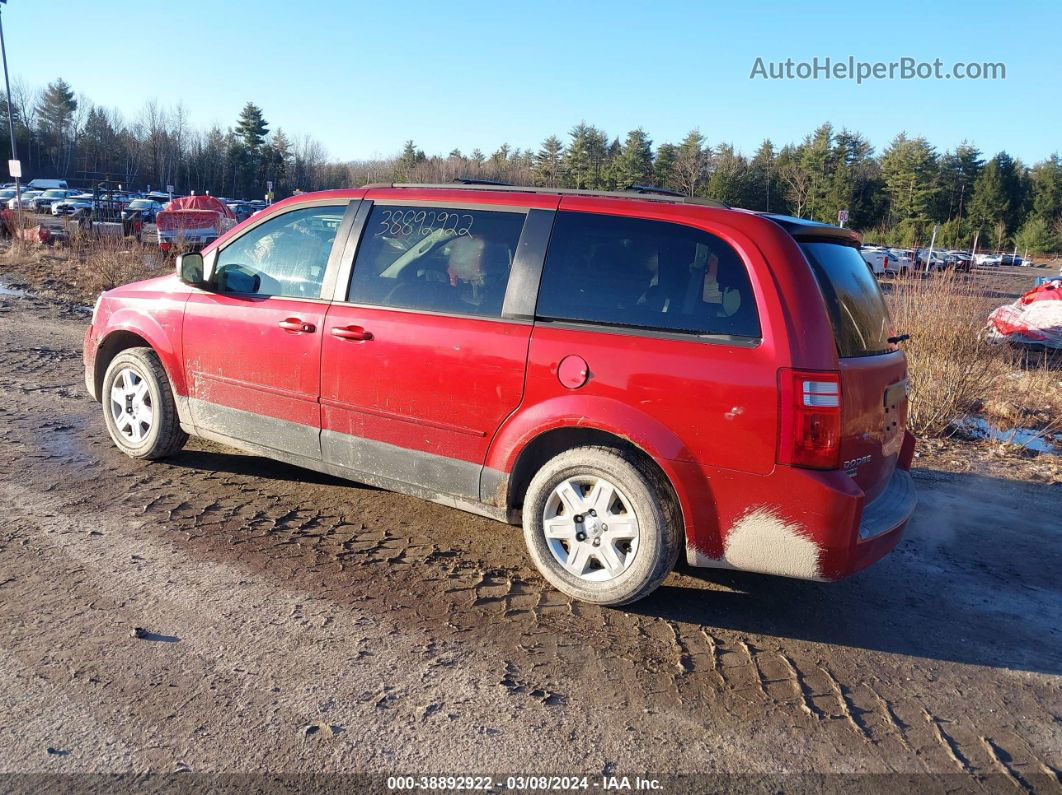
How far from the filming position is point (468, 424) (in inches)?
154

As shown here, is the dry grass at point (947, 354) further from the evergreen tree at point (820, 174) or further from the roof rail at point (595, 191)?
the evergreen tree at point (820, 174)

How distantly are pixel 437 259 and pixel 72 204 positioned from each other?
48747 millimetres

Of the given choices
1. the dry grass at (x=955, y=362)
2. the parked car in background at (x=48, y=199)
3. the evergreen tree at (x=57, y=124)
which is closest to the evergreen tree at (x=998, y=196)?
the dry grass at (x=955, y=362)

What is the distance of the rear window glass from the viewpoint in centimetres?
344

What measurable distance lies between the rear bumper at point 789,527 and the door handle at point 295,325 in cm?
235

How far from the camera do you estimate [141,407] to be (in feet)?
17.3

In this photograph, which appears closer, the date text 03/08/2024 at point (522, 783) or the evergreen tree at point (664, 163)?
the date text 03/08/2024 at point (522, 783)

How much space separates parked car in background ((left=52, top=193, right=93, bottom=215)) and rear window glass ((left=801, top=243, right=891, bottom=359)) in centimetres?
4364

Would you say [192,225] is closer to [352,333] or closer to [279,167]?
[352,333]

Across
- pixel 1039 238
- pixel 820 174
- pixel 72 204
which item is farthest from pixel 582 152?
pixel 1039 238

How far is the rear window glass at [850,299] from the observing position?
3438 mm

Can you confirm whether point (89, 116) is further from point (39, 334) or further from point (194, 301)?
point (194, 301)

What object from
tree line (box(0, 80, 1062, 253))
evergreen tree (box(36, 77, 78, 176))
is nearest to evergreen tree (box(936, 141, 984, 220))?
tree line (box(0, 80, 1062, 253))

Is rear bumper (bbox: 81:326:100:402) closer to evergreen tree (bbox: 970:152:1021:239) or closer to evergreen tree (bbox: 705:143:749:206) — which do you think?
evergreen tree (bbox: 705:143:749:206)
